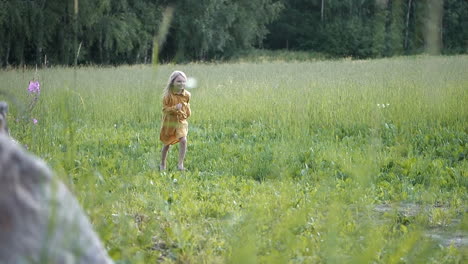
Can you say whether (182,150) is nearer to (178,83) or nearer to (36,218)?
(178,83)

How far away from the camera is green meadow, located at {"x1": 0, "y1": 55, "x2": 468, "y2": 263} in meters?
3.21

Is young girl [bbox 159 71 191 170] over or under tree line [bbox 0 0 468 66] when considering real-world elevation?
under

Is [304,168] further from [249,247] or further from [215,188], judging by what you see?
[249,247]

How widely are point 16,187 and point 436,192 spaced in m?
5.40

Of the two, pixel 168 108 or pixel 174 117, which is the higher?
pixel 168 108

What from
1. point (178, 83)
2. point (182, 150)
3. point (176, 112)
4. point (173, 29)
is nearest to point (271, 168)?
point (182, 150)

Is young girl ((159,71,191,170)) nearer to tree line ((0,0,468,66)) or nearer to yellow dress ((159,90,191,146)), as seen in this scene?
yellow dress ((159,90,191,146))

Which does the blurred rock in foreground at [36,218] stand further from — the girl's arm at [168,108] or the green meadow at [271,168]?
the girl's arm at [168,108]

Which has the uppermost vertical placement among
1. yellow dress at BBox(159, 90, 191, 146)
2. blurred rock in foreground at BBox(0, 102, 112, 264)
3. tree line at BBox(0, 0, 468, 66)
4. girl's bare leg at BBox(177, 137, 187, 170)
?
tree line at BBox(0, 0, 468, 66)

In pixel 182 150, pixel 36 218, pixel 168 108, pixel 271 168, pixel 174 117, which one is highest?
pixel 36 218

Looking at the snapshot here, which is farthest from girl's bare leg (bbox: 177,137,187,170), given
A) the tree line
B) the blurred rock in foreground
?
the tree line

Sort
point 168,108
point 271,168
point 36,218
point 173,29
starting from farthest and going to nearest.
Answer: point 173,29 < point 168,108 < point 271,168 < point 36,218

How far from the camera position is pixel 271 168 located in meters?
7.24

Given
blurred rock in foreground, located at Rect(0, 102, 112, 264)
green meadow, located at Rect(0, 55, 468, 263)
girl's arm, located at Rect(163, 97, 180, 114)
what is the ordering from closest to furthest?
blurred rock in foreground, located at Rect(0, 102, 112, 264) < green meadow, located at Rect(0, 55, 468, 263) < girl's arm, located at Rect(163, 97, 180, 114)
